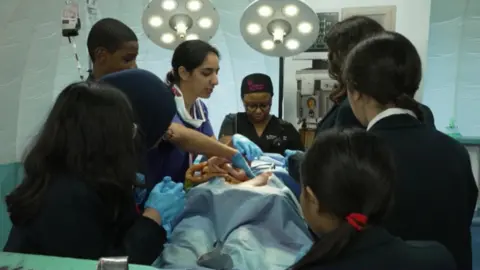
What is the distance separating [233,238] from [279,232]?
20cm

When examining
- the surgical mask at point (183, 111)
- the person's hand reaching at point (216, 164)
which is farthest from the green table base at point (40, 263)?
the surgical mask at point (183, 111)

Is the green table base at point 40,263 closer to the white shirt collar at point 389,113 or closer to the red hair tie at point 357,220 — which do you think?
the red hair tie at point 357,220

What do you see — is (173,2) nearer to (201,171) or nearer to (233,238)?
(201,171)

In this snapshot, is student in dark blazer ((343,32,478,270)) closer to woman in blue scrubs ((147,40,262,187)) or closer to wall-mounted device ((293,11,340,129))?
woman in blue scrubs ((147,40,262,187))

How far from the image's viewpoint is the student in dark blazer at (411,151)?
1.24 meters

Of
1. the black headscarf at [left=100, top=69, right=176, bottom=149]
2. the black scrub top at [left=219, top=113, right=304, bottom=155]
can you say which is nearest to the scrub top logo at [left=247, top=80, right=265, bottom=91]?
the black scrub top at [left=219, top=113, right=304, bottom=155]

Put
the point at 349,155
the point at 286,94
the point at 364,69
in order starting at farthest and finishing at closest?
the point at 286,94
the point at 364,69
the point at 349,155

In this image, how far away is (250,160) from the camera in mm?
2535

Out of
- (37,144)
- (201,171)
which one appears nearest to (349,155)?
(37,144)

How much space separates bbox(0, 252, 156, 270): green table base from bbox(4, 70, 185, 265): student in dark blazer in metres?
0.10

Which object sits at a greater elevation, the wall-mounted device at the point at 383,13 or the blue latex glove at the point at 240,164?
the wall-mounted device at the point at 383,13

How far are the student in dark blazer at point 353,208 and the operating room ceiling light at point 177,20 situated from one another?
232 centimetres

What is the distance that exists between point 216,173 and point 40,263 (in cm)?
117

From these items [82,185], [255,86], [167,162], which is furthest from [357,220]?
[255,86]
